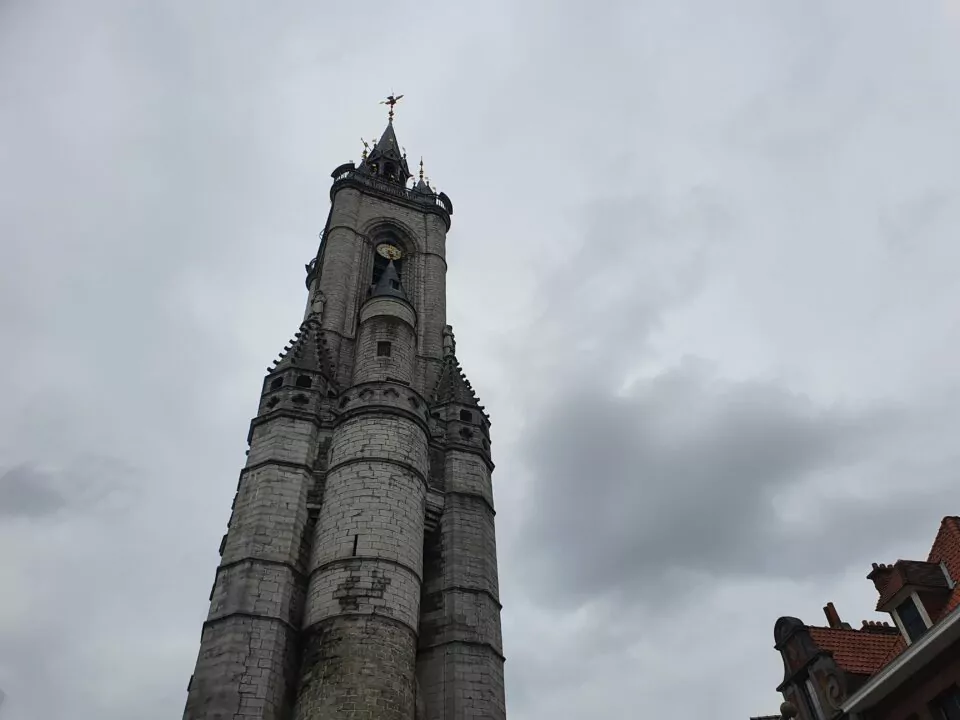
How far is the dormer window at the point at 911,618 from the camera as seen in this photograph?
1435 cm

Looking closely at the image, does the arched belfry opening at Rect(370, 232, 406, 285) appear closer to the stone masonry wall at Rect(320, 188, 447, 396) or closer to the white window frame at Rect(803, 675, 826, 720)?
the stone masonry wall at Rect(320, 188, 447, 396)

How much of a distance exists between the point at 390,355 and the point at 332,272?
671 centimetres

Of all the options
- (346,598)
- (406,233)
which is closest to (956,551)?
(346,598)

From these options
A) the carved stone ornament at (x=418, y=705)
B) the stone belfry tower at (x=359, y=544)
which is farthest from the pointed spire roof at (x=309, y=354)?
the carved stone ornament at (x=418, y=705)

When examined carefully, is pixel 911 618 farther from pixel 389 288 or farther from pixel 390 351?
pixel 389 288

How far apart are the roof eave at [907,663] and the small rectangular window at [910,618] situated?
1154 mm

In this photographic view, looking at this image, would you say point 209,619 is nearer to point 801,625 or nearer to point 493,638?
point 493,638

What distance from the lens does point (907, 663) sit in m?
13.2

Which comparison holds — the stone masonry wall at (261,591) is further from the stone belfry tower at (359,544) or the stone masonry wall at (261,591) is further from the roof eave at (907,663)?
the roof eave at (907,663)

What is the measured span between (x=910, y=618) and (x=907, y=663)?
1708 millimetres

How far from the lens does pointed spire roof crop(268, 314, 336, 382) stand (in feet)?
86.2

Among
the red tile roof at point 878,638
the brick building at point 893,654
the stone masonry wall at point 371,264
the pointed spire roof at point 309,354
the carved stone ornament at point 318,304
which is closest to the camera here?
the brick building at point 893,654

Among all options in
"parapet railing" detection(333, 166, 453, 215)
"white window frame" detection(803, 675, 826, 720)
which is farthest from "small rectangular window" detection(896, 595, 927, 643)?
"parapet railing" detection(333, 166, 453, 215)

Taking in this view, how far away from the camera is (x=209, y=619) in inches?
776
